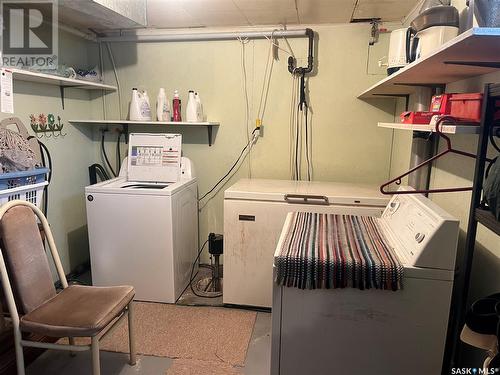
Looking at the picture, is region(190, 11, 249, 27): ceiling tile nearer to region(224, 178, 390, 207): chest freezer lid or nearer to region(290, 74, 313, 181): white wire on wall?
region(290, 74, 313, 181): white wire on wall

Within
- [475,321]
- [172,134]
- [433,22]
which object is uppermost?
[433,22]

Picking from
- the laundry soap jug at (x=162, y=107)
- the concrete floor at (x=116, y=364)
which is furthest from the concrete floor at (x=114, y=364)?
the laundry soap jug at (x=162, y=107)

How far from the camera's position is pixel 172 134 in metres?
3.03

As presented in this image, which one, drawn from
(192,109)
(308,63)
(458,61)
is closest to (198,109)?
(192,109)

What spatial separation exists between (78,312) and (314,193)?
1.59m

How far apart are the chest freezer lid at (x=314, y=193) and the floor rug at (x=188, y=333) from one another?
88 cm

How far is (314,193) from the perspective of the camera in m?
2.44

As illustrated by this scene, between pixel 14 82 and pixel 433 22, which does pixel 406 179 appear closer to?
pixel 433 22

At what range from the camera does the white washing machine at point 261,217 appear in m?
2.35

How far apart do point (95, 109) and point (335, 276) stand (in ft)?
9.41

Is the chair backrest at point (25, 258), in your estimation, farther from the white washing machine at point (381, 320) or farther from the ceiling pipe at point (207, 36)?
the ceiling pipe at point (207, 36)

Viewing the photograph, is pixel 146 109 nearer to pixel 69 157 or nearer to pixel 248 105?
pixel 69 157

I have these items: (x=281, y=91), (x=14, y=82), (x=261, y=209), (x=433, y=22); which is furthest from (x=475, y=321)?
(x=14, y=82)

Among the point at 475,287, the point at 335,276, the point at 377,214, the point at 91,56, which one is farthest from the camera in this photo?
the point at 91,56
